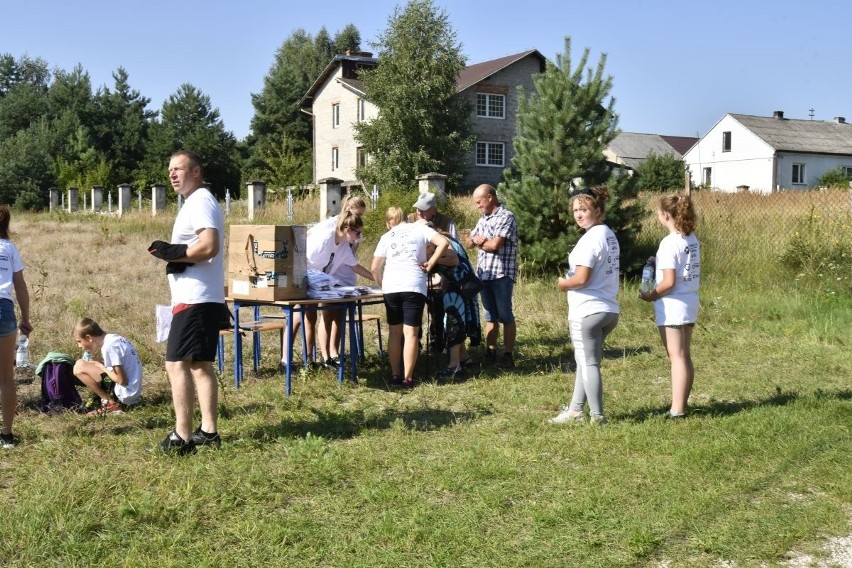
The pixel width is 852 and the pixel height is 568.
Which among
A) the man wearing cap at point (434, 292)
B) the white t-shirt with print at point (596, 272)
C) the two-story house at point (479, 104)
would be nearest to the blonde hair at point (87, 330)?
the man wearing cap at point (434, 292)

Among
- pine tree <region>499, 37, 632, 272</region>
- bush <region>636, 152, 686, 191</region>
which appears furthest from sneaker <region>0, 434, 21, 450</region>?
bush <region>636, 152, 686, 191</region>

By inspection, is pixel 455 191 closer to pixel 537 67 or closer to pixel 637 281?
pixel 537 67

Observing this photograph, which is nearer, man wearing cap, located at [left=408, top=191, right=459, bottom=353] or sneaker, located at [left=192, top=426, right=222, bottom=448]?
sneaker, located at [left=192, top=426, right=222, bottom=448]

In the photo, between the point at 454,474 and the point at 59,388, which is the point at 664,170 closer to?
the point at 59,388

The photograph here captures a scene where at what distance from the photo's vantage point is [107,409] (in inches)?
270

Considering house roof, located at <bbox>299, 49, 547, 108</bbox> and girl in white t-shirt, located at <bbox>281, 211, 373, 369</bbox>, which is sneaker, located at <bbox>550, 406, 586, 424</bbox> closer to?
girl in white t-shirt, located at <bbox>281, 211, 373, 369</bbox>

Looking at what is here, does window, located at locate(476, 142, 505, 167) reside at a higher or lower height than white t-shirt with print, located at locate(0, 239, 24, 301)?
higher

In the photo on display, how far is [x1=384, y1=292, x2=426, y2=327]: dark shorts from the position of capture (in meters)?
7.70

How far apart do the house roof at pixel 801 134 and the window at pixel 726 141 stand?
1447 mm

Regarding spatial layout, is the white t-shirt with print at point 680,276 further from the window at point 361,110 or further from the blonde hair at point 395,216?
the window at point 361,110

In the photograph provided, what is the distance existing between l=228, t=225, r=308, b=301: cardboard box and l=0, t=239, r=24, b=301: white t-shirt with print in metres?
1.86

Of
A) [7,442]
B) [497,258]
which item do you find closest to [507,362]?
[497,258]

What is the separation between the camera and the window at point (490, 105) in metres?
46.1

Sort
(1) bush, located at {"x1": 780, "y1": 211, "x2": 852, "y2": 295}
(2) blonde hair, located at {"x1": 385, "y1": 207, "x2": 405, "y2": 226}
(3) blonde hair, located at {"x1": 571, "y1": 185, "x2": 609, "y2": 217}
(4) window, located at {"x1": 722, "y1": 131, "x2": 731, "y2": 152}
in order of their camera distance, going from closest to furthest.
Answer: (3) blonde hair, located at {"x1": 571, "y1": 185, "x2": 609, "y2": 217} → (2) blonde hair, located at {"x1": 385, "y1": 207, "x2": 405, "y2": 226} → (1) bush, located at {"x1": 780, "y1": 211, "x2": 852, "y2": 295} → (4) window, located at {"x1": 722, "y1": 131, "x2": 731, "y2": 152}
